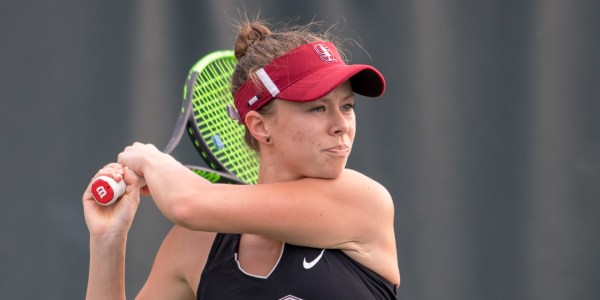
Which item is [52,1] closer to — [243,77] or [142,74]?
[142,74]

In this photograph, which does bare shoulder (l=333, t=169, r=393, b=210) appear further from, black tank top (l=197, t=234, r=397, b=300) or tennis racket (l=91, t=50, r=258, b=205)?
tennis racket (l=91, t=50, r=258, b=205)

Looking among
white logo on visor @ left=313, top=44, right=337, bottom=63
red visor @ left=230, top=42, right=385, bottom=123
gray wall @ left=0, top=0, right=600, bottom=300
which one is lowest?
gray wall @ left=0, top=0, right=600, bottom=300

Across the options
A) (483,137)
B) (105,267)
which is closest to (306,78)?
(105,267)

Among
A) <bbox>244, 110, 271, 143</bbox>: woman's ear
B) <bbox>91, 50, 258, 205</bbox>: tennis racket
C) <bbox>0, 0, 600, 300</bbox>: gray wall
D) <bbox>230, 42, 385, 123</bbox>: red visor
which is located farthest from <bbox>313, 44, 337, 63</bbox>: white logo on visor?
<bbox>0, 0, 600, 300</bbox>: gray wall

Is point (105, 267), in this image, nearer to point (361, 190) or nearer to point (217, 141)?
point (217, 141)

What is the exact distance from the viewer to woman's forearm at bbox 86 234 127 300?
2266 millimetres

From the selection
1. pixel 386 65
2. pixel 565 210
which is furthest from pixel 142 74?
pixel 565 210

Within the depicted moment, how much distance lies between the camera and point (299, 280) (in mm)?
1999

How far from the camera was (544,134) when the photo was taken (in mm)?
3545

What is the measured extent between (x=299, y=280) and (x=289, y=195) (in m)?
0.18

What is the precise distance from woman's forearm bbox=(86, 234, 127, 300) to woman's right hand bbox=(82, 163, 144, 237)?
2 cm

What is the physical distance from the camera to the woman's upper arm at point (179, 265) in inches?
88.4

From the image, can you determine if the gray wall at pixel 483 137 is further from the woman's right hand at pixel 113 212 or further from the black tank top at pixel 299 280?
the black tank top at pixel 299 280

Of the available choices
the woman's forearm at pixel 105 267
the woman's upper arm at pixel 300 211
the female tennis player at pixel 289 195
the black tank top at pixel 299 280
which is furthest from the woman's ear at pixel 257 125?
the woman's forearm at pixel 105 267
